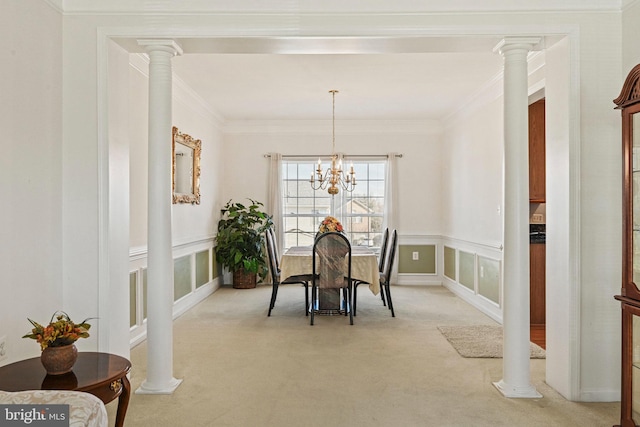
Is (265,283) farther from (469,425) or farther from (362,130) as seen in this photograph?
(469,425)

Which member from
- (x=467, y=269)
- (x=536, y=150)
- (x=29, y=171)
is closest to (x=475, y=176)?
(x=536, y=150)

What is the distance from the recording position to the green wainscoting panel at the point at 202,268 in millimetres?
6391

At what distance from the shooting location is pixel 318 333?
4.73 metres

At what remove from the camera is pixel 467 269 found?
6.45 meters

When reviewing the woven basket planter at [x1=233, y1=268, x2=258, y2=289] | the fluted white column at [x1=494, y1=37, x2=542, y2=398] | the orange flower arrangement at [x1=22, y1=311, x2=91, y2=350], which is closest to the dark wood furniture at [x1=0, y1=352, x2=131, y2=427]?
the orange flower arrangement at [x1=22, y1=311, x2=91, y2=350]

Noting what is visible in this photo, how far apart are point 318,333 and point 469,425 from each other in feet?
7.14

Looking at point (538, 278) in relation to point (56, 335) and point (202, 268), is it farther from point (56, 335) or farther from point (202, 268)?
point (56, 335)

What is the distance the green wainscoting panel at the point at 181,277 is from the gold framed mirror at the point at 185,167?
0.70m

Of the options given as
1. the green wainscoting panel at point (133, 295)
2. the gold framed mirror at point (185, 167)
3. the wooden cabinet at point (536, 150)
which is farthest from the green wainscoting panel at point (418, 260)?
the green wainscoting panel at point (133, 295)

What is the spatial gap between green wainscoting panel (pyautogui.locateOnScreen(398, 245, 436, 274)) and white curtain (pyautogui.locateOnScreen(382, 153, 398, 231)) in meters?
0.45

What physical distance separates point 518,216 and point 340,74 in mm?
2667

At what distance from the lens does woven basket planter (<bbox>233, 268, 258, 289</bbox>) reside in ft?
24.3

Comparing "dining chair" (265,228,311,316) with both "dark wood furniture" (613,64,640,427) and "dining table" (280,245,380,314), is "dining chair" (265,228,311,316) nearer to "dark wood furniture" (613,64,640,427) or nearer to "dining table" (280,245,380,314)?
"dining table" (280,245,380,314)

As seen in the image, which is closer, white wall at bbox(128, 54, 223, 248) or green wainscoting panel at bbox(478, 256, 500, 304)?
white wall at bbox(128, 54, 223, 248)
